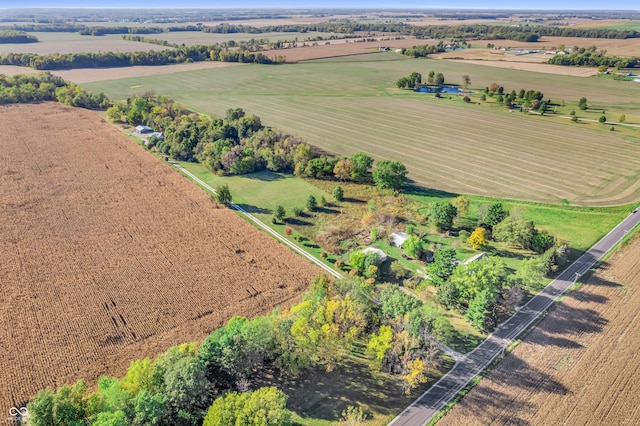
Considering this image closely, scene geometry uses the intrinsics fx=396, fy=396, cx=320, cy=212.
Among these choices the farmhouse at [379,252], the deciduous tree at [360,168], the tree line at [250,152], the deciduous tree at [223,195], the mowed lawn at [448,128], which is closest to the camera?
the farmhouse at [379,252]

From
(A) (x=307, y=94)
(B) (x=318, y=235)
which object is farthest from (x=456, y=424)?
(A) (x=307, y=94)

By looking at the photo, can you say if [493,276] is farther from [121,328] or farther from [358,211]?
[121,328]

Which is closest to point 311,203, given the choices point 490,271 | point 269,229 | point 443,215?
point 269,229

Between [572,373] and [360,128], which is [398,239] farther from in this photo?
[360,128]

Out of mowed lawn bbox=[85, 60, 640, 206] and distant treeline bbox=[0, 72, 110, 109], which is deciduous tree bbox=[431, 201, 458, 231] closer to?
mowed lawn bbox=[85, 60, 640, 206]

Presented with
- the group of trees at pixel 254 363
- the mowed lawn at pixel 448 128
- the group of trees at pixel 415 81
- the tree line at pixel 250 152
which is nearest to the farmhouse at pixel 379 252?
the group of trees at pixel 254 363

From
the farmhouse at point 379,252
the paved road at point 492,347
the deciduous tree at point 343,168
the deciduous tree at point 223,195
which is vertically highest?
the deciduous tree at point 343,168

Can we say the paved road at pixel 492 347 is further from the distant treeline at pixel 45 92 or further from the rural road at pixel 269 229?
the distant treeline at pixel 45 92
